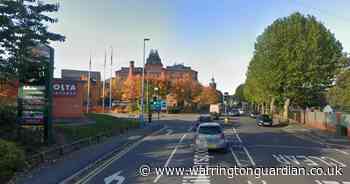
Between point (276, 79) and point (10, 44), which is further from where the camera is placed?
point (276, 79)

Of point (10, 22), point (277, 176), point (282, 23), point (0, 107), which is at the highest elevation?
point (282, 23)

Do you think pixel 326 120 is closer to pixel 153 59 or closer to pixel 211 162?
pixel 211 162

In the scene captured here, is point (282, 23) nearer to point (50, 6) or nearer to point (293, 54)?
point (293, 54)

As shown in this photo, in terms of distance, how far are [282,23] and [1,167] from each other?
4809 centimetres

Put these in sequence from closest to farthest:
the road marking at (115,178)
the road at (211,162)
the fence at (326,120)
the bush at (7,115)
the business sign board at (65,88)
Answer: the road marking at (115,178) → the road at (211,162) → the bush at (7,115) → the business sign board at (65,88) → the fence at (326,120)

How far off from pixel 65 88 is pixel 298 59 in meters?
29.0

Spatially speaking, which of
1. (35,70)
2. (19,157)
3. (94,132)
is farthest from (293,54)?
(19,157)

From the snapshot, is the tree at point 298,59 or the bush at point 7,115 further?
the tree at point 298,59

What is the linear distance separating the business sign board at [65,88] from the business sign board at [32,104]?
1541 centimetres

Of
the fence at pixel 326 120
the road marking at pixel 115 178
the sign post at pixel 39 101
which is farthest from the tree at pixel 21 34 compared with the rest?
the fence at pixel 326 120

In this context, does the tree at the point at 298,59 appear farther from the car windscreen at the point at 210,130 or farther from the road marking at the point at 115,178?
the road marking at the point at 115,178

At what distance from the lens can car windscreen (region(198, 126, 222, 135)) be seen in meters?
22.9

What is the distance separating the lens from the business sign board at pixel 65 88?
3675cm

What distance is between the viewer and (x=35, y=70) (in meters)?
20.5
